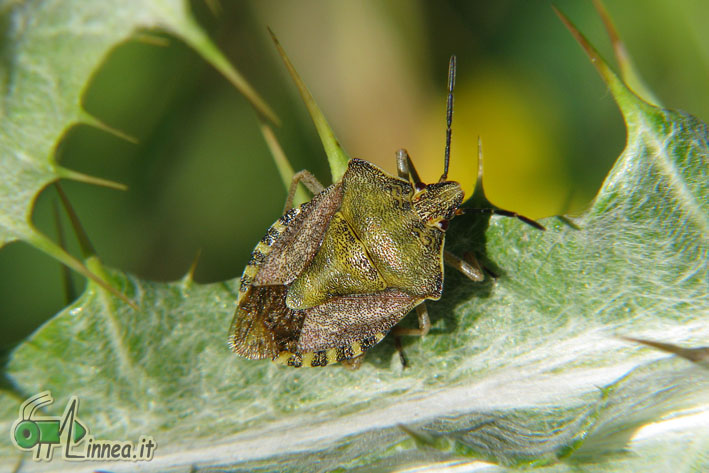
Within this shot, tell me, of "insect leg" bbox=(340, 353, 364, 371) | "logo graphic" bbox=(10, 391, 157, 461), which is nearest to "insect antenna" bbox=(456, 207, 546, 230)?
"insect leg" bbox=(340, 353, 364, 371)

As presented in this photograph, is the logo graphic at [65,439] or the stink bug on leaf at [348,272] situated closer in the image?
the logo graphic at [65,439]

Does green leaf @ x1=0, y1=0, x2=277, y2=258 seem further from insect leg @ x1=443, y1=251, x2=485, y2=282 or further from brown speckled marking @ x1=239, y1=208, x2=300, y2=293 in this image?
insect leg @ x1=443, y1=251, x2=485, y2=282

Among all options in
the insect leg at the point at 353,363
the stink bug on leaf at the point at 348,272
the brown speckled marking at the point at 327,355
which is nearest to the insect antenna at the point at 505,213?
the stink bug on leaf at the point at 348,272

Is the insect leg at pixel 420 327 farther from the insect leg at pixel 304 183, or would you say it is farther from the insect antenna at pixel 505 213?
the insect leg at pixel 304 183

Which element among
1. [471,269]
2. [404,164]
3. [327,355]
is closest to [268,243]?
[327,355]

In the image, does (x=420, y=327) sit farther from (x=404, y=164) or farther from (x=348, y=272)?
(x=404, y=164)

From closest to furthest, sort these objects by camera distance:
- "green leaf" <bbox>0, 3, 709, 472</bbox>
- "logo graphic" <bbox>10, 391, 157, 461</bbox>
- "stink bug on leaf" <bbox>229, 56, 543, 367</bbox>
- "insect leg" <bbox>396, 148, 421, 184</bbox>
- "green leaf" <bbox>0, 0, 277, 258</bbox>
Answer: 1. "green leaf" <bbox>0, 3, 709, 472</bbox>
2. "green leaf" <bbox>0, 0, 277, 258</bbox>
3. "logo graphic" <bbox>10, 391, 157, 461</bbox>
4. "stink bug on leaf" <bbox>229, 56, 543, 367</bbox>
5. "insect leg" <bbox>396, 148, 421, 184</bbox>

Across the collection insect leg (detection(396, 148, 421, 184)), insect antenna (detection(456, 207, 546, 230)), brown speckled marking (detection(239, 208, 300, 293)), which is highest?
insect leg (detection(396, 148, 421, 184))
